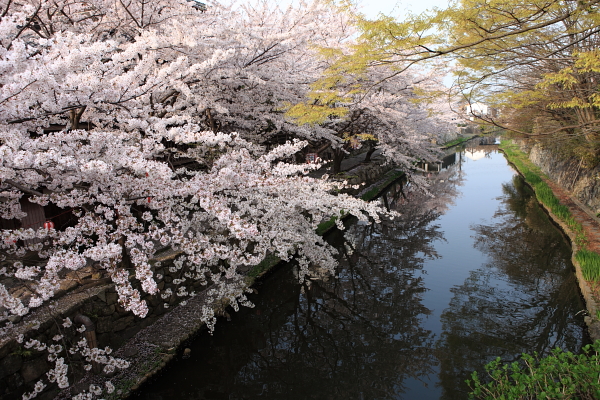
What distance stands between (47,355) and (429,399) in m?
6.08

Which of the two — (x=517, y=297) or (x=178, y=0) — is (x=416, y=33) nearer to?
(x=178, y=0)

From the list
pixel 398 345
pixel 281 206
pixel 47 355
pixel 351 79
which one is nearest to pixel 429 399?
pixel 398 345

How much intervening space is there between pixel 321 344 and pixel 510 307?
15.8 feet

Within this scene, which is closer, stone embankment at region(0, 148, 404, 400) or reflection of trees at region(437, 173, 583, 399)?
stone embankment at region(0, 148, 404, 400)

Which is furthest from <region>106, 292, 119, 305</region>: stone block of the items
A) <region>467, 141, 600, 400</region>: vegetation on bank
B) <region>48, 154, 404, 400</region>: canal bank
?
<region>467, 141, 600, 400</region>: vegetation on bank

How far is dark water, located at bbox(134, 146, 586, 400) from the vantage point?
6344 millimetres

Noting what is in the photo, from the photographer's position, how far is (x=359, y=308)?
8.73 metres

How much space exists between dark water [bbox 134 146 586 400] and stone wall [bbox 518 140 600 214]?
2492mm

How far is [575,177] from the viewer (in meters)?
16.7

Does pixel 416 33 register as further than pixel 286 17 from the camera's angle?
No

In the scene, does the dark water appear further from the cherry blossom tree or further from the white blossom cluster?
the cherry blossom tree

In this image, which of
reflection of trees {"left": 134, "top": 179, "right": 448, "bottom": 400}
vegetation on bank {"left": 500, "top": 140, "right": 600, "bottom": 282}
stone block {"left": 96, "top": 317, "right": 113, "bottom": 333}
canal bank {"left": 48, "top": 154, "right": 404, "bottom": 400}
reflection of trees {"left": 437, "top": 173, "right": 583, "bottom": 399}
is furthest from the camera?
vegetation on bank {"left": 500, "top": 140, "right": 600, "bottom": 282}

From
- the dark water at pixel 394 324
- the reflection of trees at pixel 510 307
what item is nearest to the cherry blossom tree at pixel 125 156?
the dark water at pixel 394 324

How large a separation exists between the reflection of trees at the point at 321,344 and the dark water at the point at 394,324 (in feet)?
0.08
